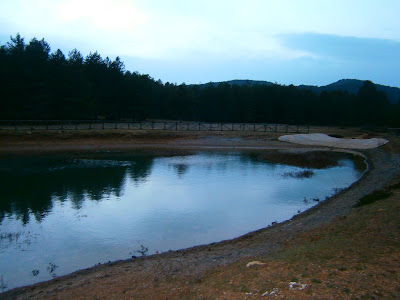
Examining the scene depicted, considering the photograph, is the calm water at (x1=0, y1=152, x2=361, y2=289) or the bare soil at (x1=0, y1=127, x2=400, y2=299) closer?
the bare soil at (x1=0, y1=127, x2=400, y2=299)

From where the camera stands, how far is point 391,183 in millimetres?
19922

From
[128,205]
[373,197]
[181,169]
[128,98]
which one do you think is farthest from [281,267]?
[128,98]

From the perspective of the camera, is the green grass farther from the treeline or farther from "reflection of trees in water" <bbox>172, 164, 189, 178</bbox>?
the treeline

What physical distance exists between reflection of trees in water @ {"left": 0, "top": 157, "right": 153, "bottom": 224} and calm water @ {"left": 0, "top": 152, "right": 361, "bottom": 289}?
0.18 feet

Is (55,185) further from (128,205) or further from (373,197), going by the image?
(373,197)

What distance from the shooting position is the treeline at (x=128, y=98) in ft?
163

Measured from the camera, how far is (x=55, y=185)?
23.2 metres

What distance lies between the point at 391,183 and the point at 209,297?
16.3m

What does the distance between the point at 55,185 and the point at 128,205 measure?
279 inches

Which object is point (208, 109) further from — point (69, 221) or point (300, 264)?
point (300, 264)

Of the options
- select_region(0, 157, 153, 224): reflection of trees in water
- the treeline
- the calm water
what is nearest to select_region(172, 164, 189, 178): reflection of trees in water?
the calm water

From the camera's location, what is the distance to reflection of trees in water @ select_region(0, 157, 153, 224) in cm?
1825

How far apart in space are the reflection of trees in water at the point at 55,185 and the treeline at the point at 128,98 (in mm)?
21457

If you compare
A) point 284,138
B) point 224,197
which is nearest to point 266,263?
point 224,197
